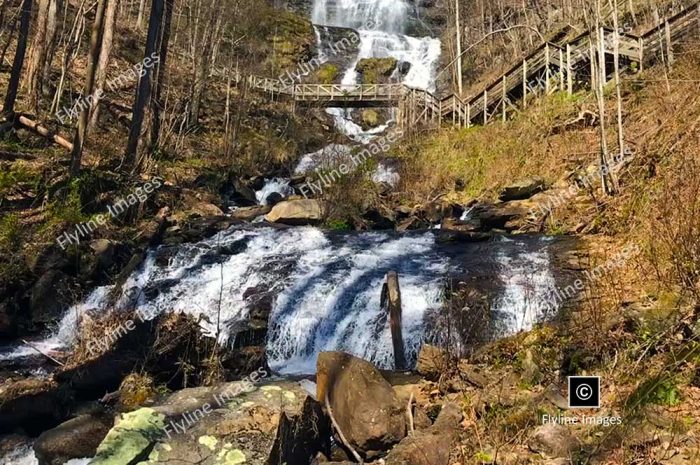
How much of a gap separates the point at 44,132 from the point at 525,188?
40.8 feet

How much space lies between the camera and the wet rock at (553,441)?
4172 mm

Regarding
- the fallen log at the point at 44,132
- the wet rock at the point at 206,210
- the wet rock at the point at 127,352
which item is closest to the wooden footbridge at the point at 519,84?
the wet rock at the point at 206,210

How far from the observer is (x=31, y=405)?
6.24 meters

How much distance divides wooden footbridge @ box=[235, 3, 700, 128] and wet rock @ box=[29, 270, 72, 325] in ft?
35.6

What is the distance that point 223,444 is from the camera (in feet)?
15.2

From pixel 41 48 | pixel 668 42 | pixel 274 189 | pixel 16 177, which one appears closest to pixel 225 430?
pixel 16 177

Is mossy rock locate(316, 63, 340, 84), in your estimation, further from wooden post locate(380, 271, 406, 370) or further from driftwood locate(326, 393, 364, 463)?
driftwood locate(326, 393, 364, 463)

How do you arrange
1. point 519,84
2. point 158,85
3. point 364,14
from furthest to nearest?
1. point 364,14
2. point 519,84
3. point 158,85

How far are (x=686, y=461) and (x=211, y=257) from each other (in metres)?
9.83

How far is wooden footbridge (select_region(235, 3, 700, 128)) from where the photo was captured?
50.3 feet

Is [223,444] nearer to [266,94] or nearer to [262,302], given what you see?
[262,302]

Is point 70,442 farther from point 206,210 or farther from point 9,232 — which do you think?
point 206,210

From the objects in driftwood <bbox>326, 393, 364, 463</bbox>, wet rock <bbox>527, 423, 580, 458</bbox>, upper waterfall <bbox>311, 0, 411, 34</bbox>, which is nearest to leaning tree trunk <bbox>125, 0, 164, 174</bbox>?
driftwood <bbox>326, 393, 364, 463</bbox>

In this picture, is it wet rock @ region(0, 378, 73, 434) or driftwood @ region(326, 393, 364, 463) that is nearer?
driftwood @ region(326, 393, 364, 463)
